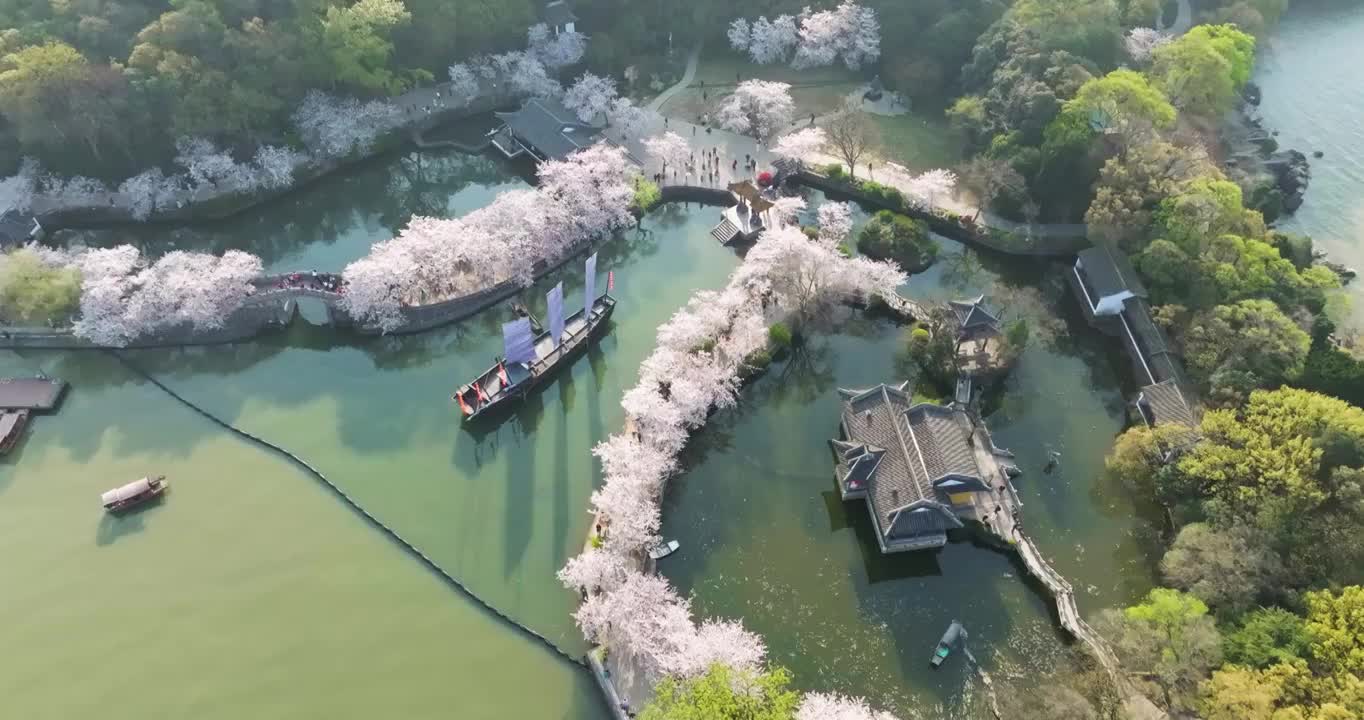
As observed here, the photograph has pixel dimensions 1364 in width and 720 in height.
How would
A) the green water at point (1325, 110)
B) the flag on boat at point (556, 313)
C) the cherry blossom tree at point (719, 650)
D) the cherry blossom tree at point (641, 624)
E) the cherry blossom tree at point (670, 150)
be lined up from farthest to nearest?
the cherry blossom tree at point (670, 150) → the green water at point (1325, 110) → the flag on boat at point (556, 313) → the cherry blossom tree at point (641, 624) → the cherry blossom tree at point (719, 650)

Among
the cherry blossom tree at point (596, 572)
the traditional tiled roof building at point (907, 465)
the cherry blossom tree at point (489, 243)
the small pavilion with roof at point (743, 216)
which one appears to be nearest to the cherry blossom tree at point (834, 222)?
the small pavilion with roof at point (743, 216)

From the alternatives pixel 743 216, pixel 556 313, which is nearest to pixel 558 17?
pixel 743 216

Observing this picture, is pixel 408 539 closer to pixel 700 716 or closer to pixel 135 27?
pixel 700 716

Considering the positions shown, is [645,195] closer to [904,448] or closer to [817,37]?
[817,37]

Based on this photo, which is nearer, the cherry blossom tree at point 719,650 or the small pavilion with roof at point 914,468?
the cherry blossom tree at point 719,650

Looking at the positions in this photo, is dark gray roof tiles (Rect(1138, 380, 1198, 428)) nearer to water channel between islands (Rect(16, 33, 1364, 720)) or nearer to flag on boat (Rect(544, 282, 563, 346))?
water channel between islands (Rect(16, 33, 1364, 720))

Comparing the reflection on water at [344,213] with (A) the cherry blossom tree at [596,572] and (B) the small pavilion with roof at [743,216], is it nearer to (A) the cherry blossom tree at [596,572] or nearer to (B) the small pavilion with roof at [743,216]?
(B) the small pavilion with roof at [743,216]

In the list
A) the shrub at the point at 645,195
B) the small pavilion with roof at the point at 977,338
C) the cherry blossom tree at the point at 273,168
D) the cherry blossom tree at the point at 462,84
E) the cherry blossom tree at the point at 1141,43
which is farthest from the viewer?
the cherry blossom tree at the point at 462,84

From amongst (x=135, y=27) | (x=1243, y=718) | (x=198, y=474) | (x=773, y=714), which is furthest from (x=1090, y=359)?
(x=135, y=27)
